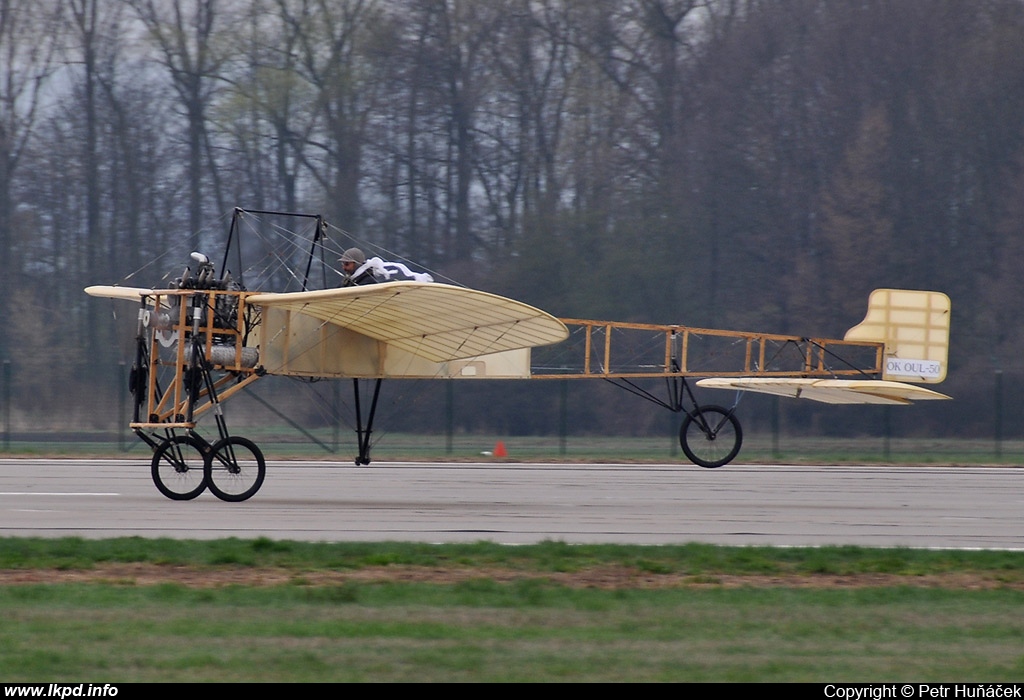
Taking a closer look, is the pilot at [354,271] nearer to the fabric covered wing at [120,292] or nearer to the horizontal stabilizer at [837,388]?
the fabric covered wing at [120,292]

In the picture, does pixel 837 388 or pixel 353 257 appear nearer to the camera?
pixel 353 257

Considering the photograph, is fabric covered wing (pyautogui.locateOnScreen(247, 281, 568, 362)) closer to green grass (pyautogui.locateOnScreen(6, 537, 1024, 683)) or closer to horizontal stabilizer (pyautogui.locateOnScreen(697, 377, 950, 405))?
green grass (pyautogui.locateOnScreen(6, 537, 1024, 683))

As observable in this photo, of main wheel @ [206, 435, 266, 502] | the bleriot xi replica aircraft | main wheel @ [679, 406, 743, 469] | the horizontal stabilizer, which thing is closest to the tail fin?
the horizontal stabilizer

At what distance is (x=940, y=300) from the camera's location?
17094mm

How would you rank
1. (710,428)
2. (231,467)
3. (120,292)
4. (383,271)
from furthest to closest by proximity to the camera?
(710,428) < (120,292) < (383,271) < (231,467)

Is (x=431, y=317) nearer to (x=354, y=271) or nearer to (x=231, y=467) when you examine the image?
(x=354, y=271)

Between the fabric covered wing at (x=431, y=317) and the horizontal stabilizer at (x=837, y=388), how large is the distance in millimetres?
3989

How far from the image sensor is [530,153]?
36.7m

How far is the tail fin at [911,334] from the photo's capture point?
1708cm

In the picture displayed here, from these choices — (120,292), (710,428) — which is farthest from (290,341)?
(710,428)

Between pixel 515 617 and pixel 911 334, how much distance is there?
38.8 feet

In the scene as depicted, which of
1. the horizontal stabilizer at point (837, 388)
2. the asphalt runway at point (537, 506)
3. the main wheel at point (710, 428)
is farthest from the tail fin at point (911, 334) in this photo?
the main wheel at point (710, 428)

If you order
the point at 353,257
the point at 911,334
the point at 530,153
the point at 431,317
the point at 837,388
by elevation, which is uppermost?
the point at 530,153

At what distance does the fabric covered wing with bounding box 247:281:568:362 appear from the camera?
12.1 metres
